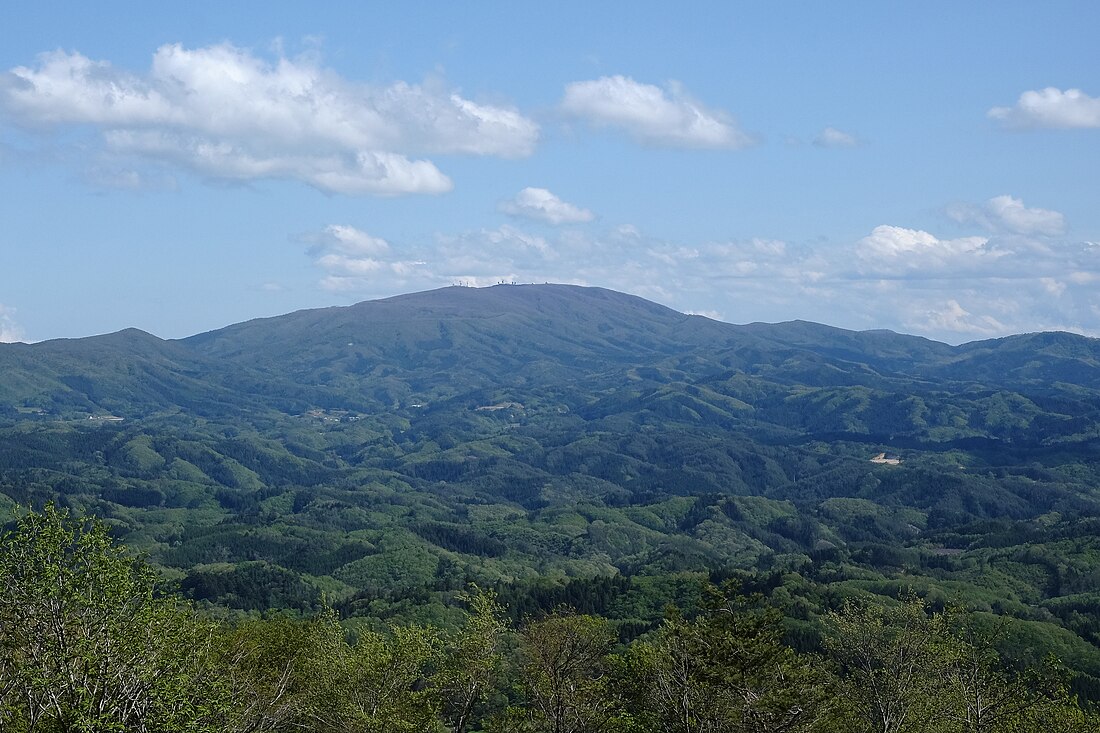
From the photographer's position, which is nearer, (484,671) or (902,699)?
(484,671)

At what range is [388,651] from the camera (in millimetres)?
65875

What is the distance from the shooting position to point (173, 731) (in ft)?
137

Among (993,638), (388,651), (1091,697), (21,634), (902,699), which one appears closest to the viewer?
(21,634)

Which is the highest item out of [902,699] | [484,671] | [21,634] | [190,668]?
[21,634]

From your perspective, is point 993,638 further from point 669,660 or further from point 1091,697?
point 1091,697

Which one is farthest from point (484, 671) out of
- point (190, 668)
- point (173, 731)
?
point (173, 731)

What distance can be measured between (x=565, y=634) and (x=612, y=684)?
5.37 metres

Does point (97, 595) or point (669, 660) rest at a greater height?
point (97, 595)

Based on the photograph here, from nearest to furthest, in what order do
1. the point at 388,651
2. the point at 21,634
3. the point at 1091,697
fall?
the point at 21,634 < the point at 388,651 < the point at 1091,697

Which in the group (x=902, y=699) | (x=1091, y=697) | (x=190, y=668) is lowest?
(x=1091, y=697)

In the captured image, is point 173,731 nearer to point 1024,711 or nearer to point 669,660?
point 669,660

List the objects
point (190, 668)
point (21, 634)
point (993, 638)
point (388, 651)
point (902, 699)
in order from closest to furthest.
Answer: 1. point (21, 634)
2. point (190, 668)
3. point (388, 651)
4. point (902, 699)
5. point (993, 638)

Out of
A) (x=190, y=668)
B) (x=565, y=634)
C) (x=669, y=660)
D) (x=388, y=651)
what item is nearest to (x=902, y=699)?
(x=669, y=660)

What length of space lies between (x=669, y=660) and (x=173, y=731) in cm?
3282
